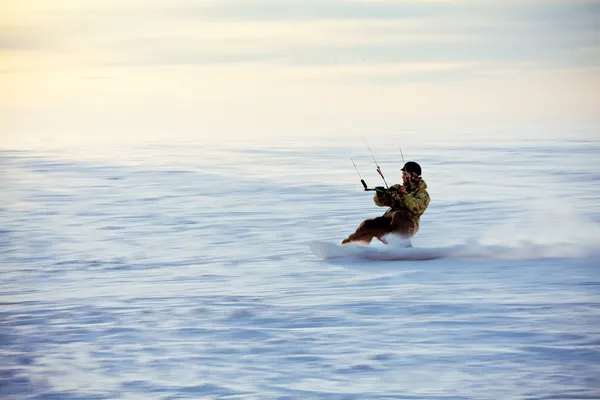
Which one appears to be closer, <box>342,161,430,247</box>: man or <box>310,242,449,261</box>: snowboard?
<box>310,242,449,261</box>: snowboard

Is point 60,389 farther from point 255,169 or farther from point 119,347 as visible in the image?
point 255,169

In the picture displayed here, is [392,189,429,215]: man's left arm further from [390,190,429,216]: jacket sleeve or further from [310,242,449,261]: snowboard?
[310,242,449,261]: snowboard

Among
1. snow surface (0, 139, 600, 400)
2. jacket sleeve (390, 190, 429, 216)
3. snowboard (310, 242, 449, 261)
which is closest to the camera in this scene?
snow surface (0, 139, 600, 400)

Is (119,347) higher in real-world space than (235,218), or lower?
lower

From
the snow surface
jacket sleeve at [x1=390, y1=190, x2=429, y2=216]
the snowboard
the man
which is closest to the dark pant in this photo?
the man

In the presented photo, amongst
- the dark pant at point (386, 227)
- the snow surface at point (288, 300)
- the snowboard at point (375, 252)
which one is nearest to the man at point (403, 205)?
the dark pant at point (386, 227)

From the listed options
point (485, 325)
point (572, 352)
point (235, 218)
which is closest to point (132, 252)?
point (235, 218)

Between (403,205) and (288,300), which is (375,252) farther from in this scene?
(288,300)

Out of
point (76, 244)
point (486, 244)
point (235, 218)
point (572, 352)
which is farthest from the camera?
point (235, 218)

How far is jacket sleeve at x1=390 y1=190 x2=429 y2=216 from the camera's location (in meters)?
11.3

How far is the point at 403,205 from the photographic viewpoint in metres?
11.4

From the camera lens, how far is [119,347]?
26.5ft

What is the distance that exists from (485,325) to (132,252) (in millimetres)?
4868

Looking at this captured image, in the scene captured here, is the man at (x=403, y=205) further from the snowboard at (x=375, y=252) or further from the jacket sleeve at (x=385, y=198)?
the snowboard at (x=375, y=252)
